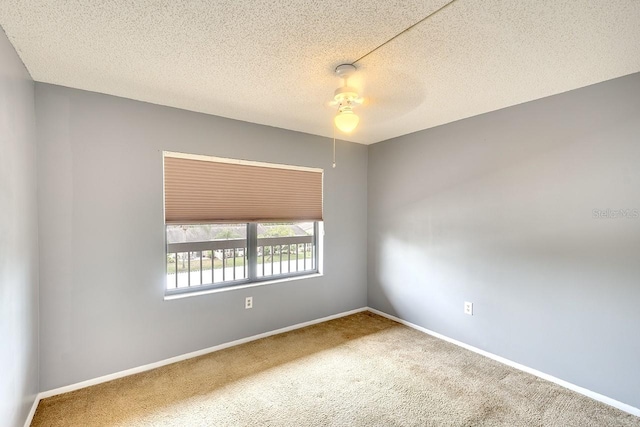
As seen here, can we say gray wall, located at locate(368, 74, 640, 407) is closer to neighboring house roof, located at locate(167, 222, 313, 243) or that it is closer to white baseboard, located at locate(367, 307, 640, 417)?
white baseboard, located at locate(367, 307, 640, 417)

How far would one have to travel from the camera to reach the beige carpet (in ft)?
6.53

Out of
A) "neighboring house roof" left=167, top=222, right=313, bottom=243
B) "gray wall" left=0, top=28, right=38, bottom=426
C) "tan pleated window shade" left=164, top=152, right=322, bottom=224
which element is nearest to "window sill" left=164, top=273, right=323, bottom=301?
"neighboring house roof" left=167, top=222, right=313, bottom=243

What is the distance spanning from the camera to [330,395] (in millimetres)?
2252

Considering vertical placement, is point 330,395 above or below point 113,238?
below

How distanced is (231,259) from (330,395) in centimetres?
169

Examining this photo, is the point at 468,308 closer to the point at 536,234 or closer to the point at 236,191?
the point at 536,234

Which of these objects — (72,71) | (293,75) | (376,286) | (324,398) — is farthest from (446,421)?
(72,71)

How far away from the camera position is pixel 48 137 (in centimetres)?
221

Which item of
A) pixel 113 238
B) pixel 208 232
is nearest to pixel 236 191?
pixel 208 232

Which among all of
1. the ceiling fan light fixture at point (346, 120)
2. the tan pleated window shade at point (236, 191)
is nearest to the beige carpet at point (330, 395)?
the tan pleated window shade at point (236, 191)

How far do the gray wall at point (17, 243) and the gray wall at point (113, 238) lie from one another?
116 mm

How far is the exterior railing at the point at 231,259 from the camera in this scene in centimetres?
291

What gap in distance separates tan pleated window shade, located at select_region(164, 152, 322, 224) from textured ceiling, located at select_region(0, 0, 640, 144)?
635mm

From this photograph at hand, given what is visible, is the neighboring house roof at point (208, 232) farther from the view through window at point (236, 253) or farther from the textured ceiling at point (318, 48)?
the textured ceiling at point (318, 48)
